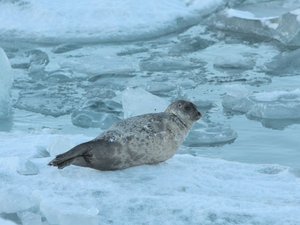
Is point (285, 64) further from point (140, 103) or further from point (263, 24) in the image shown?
point (140, 103)

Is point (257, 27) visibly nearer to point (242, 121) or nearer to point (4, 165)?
point (242, 121)

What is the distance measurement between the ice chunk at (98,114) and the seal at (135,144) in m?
1.37

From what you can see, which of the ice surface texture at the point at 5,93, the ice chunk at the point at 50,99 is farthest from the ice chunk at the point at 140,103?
the ice surface texture at the point at 5,93

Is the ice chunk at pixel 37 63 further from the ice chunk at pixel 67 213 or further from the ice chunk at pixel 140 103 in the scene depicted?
the ice chunk at pixel 67 213

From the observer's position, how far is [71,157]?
307 cm

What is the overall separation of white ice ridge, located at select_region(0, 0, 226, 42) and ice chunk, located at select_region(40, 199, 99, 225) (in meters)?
4.27

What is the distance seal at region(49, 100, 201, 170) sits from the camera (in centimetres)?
309

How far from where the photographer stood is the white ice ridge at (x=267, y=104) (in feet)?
16.1

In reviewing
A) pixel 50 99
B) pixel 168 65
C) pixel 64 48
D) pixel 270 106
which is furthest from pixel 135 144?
pixel 64 48

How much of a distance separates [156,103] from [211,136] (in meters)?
0.41

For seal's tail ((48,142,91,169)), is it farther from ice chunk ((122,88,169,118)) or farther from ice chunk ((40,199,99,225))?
ice chunk ((122,88,169,118))

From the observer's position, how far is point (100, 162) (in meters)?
3.09

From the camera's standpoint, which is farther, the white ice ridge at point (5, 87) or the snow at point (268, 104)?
the white ice ridge at point (5, 87)

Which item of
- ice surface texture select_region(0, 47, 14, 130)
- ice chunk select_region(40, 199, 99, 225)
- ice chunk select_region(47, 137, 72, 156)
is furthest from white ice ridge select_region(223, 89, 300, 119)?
ice chunk select_region(40, 199, 99, 225)
